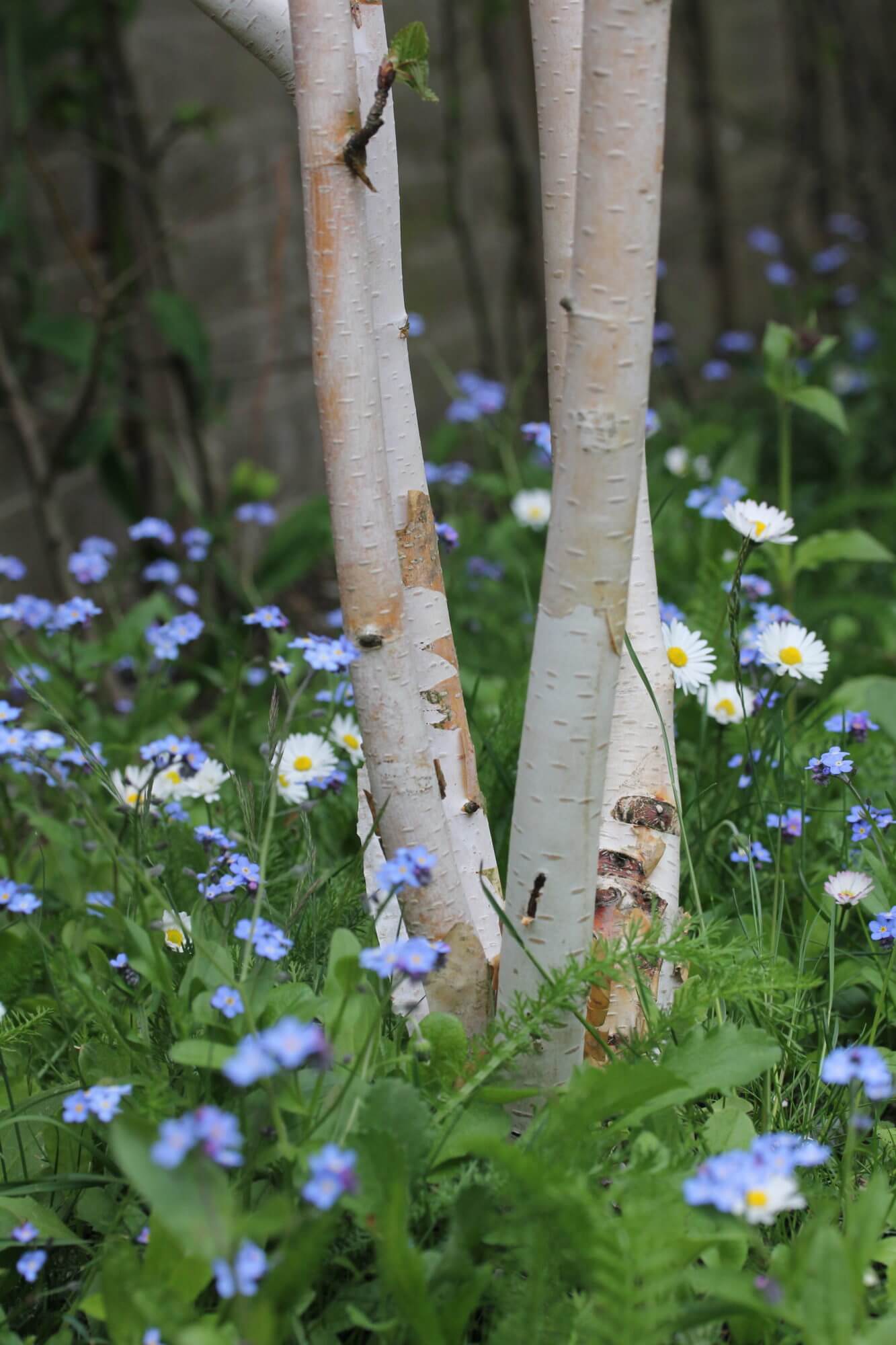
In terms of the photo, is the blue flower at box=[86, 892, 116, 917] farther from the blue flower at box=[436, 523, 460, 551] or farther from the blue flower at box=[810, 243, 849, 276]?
the blue flower at box=[810, 243, 849, 276]

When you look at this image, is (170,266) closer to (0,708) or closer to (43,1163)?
(0,708)

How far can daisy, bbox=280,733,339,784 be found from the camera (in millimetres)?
1501

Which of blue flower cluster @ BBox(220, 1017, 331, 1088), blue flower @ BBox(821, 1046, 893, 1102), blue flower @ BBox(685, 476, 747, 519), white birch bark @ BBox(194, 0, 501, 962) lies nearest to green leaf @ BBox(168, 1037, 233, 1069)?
blue flower cluster @ BBox(220, 1017, 331, 1088)

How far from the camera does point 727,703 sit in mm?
1661

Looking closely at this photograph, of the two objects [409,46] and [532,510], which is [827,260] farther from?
[409,46]

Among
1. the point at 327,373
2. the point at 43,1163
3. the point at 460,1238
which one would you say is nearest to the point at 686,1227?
the point at 460,1238

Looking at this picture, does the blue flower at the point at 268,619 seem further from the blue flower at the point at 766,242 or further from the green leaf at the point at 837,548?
the blue flower at the point at 766,242

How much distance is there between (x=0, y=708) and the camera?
1.58 metres

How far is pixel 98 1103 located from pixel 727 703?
1.00m

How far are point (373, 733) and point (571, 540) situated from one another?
274mm

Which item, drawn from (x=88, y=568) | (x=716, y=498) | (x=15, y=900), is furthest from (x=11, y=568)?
(x=716, y=498)

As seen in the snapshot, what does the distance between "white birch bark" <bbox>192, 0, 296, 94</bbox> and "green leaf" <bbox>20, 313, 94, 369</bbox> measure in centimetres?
156

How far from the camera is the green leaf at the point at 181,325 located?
2.72 meters

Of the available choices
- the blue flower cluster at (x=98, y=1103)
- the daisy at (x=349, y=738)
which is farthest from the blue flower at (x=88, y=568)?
the blue flower cluster at (x=98, y=1103)
